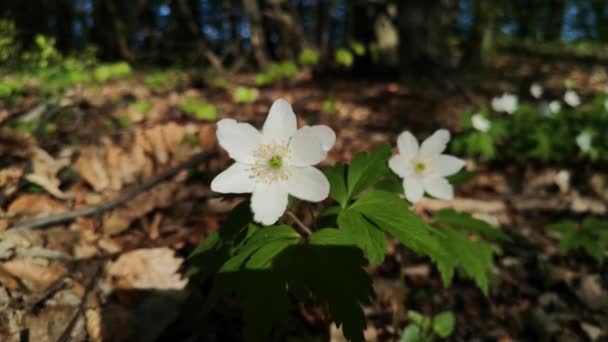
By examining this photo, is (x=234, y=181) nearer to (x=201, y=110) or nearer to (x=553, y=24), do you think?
(x=201, y=110)

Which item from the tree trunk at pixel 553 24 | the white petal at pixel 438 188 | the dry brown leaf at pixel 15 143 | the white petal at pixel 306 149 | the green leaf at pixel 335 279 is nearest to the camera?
the green leaf at pixel 335 279

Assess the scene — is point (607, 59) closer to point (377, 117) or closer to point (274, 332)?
point (377, 117)

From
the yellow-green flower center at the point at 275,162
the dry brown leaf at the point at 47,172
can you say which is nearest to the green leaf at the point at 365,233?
the yellow-green flower center at the point at 275,162

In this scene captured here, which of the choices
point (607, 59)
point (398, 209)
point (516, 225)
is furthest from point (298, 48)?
point (607, 59)

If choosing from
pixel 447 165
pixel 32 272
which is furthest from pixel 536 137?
pixel 32 272

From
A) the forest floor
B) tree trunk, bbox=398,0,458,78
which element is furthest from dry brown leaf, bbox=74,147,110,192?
tree trunk, bbox=398,0,458,78

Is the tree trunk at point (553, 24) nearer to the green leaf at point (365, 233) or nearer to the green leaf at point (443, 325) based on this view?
the green leaf at point (443, 325)

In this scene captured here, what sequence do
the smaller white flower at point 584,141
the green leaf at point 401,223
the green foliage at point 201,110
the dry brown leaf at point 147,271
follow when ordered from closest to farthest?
the green leaf at point 401,223 → the dry brown leaf at point 147,271 → the smaller white flower at point 584,141 → the green foliage at point 201,110
